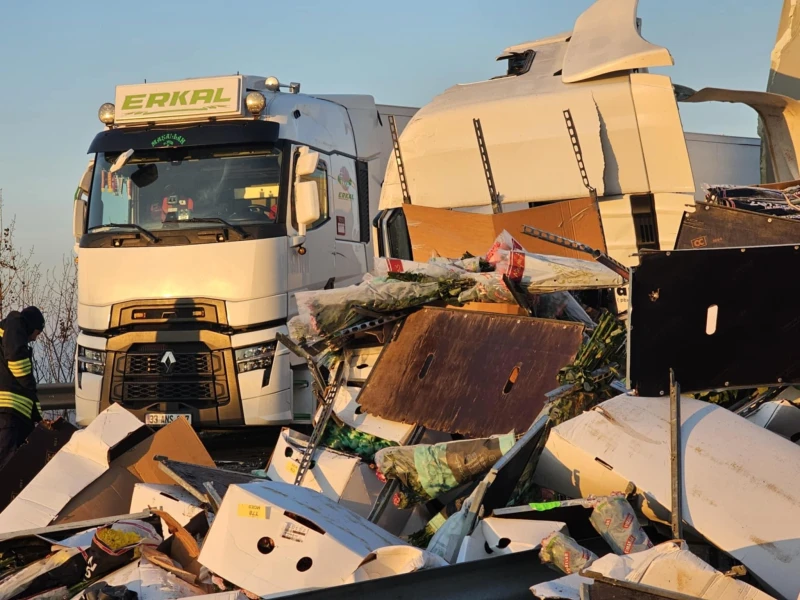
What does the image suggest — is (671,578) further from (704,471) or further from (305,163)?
(305,163)

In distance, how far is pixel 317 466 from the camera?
4.96m

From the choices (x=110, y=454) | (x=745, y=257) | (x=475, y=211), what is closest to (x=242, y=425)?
(x=475, y=211)

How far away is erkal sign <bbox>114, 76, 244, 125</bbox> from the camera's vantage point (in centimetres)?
890

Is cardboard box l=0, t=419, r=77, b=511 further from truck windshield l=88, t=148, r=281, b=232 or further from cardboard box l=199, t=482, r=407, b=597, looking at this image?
truck windshield l=88, t=148, r=281, b=232

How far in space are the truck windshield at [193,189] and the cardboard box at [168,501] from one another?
4.15 metres

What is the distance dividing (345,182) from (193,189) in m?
1.43

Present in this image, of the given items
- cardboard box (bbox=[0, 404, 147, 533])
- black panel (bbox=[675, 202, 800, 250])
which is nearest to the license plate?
cardboard box (bbox=[0, 404, 147, 533])

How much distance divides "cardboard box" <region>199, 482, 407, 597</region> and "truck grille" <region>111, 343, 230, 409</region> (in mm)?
4882

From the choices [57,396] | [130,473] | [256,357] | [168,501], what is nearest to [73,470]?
[130,473]

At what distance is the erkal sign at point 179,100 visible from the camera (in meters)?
8.90

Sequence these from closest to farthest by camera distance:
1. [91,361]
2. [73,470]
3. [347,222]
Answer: [73,470] → [91,361] → [347,222]

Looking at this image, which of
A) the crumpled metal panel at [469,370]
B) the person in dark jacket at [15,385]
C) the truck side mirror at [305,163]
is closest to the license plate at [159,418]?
the person in dark jacket at [15,385]

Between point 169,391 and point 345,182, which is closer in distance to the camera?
point 169,391

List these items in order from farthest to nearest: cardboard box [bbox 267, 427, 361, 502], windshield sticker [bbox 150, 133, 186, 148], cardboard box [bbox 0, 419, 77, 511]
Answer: windshield sticker [bbox 150, 133, 186, 148], cardboard box [bbox 0, 419, 77, 511], cardboard box [bbox 267, 427, 361, 502]
